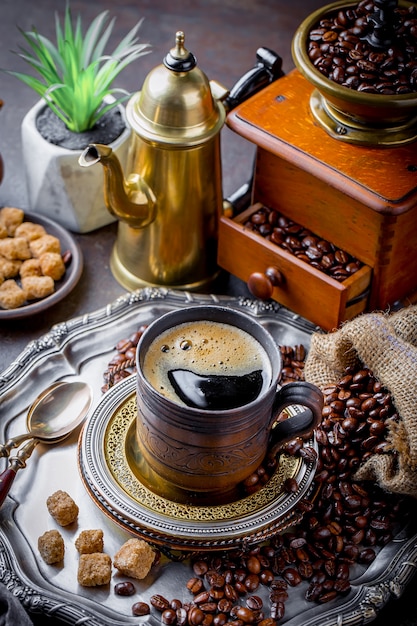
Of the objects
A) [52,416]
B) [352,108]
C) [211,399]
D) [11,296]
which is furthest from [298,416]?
[11,296]

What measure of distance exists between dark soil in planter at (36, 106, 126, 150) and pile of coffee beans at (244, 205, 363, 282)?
1.23 ft

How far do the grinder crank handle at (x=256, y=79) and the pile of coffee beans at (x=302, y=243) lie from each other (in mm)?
215

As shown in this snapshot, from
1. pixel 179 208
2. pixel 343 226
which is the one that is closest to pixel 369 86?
pixel 343 226

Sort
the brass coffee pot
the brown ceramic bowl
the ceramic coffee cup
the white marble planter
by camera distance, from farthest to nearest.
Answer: the white marble planter, the brass coffee pot, the brown ceramic bowl, the ceramic coffee cup

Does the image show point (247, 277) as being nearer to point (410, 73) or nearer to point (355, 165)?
point (355, 165)

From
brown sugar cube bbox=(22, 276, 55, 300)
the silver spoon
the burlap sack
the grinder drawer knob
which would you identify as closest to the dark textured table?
brown sugar cube bbox=(22, 276, 55, 300)

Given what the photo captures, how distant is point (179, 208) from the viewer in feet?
5.86

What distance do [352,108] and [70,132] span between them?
0.64 metres

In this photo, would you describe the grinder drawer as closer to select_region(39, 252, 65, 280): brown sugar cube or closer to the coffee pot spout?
the coffee pot spout

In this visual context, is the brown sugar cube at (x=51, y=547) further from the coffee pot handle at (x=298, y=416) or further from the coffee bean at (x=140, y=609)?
the coffee pot handle at (x=298, y=416)

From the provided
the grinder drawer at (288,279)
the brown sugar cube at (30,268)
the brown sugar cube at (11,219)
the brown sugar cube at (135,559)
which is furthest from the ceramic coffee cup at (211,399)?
the brown sugar cube at (11,219)

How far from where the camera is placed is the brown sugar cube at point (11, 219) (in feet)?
6.36

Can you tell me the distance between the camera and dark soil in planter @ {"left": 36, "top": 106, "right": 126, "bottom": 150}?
6.36 ft

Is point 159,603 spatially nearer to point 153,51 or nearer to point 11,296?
point 11,296
